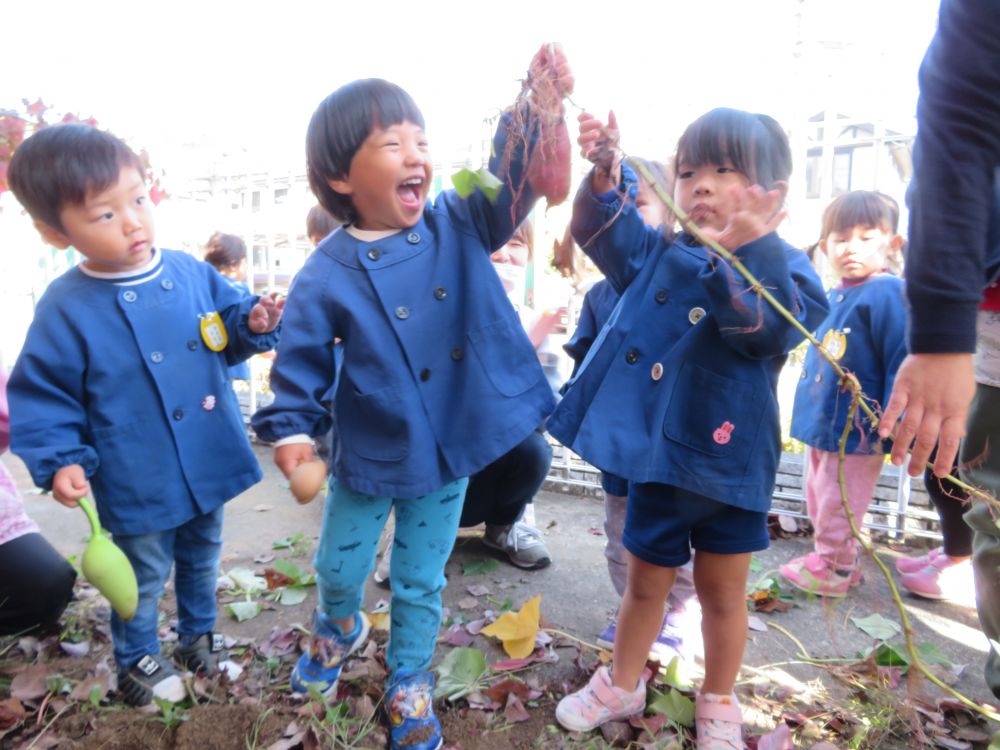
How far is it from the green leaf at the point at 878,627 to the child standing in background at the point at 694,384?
0.88 m

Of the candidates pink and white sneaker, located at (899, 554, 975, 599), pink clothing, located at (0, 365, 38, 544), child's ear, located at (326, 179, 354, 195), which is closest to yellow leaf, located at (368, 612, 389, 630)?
pink clothing, located at (0, 365, 38, 544)

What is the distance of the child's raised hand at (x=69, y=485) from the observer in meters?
1.76

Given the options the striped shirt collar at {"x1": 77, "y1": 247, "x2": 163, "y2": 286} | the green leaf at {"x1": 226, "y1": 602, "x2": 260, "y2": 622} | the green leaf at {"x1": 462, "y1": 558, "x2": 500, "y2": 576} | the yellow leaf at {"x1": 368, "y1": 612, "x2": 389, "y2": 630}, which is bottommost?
the green leaf at {"x1": 462, "y1": 558, "x2": 500, "y2": 576}

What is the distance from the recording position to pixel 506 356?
1.84 meters

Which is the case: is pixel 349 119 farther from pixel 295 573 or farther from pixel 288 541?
pixel 288 541

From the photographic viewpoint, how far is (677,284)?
178cm

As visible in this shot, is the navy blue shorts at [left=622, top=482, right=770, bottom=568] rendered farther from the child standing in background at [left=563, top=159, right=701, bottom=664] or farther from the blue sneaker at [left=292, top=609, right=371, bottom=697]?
the blue sneaker at [left=292, top=609, right=371, bottom=697]

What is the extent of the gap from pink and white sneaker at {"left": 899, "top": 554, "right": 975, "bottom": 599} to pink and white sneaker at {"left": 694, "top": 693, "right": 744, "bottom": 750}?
52.7 inches

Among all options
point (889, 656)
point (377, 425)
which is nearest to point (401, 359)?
point (377, 425)

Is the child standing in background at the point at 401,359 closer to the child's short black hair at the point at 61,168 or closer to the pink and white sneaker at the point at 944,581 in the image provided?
the child's short black hair at the point at 61,168

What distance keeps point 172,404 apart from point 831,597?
241 centimetres

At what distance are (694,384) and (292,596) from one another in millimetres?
1844

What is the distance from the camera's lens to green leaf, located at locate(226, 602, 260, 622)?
2562 millimetres

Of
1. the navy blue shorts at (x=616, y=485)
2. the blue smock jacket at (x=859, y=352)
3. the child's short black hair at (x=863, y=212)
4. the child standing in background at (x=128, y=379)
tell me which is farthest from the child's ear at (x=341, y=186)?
the child's short black hair at (x=863, y=212)
